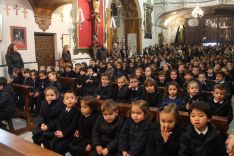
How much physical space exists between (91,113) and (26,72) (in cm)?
355

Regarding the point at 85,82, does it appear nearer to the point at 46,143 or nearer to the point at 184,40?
the point at 46,143

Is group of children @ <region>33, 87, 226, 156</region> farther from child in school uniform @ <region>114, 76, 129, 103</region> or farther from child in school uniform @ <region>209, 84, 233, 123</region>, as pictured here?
child in school uniform @ <region>114, 76, 129, 103</region>

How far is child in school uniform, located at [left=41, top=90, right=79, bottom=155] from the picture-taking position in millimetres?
3186

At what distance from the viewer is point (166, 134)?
250cm

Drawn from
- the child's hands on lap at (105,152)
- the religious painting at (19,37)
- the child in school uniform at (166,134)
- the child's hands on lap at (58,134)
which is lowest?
the child's hands on lap at (105,152)

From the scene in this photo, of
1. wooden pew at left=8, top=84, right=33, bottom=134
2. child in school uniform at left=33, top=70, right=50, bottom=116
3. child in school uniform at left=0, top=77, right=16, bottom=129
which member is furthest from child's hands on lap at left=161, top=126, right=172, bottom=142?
child in school uniform at left=33, top=70, right=50, bottom=116

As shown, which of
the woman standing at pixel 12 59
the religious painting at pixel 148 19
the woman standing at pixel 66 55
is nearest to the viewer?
the woman standing at pixel 12 59

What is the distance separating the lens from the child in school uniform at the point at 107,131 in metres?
2.82

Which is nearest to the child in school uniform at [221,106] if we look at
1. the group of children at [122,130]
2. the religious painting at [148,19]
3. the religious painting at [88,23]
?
the group of children at [122,130]

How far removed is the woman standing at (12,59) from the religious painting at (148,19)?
1095cm

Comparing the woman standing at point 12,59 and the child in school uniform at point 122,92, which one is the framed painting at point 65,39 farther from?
the child in school uniform at point 122,92

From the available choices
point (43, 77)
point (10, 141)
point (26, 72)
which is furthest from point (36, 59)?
point (10, 141)

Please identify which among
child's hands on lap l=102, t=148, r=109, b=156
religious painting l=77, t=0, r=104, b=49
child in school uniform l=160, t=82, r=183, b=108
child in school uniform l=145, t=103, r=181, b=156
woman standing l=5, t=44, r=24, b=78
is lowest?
child's hands on lap l=102, t=148, r=109, b=156

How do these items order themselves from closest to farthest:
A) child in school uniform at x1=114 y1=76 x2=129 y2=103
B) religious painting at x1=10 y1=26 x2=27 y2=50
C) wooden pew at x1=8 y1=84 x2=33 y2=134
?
wooden pew at x1=8 y1=84 x2=33 y2=134 → child in school uniform at x1=114 y1=76 x2=129 y2=103 → religious painting at x1=10 y1=26 x2=27 y2=50
